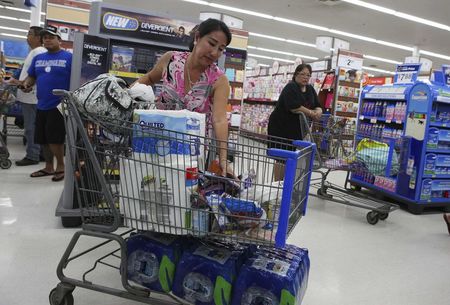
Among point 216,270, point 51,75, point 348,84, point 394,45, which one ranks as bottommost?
point 216,270

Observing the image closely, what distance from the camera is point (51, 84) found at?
14.0ft

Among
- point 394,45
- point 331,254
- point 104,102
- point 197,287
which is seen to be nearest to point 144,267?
point 197,287

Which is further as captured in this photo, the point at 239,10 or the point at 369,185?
the point at 239,10

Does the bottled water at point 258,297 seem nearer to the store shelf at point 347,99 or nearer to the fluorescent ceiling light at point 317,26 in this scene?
the store shelf at point 347,99

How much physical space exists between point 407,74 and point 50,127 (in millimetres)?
4571

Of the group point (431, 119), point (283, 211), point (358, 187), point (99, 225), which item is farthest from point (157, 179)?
point (358, 187)

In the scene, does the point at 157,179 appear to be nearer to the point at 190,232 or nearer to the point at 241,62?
the point at 190,232

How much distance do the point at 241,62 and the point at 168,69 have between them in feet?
21.0

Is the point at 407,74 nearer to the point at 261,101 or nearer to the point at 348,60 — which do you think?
the point at 348,60

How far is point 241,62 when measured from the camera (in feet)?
27.3

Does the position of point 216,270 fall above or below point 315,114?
below

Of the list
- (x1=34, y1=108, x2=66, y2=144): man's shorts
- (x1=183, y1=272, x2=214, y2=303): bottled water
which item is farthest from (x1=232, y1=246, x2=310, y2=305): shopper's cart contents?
(x1=34, y1=108, x2=66, y2=144): man's shorts

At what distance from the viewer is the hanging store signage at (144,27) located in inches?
131

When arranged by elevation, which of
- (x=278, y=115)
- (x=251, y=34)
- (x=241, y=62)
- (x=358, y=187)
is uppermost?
(x=251, y=34)
